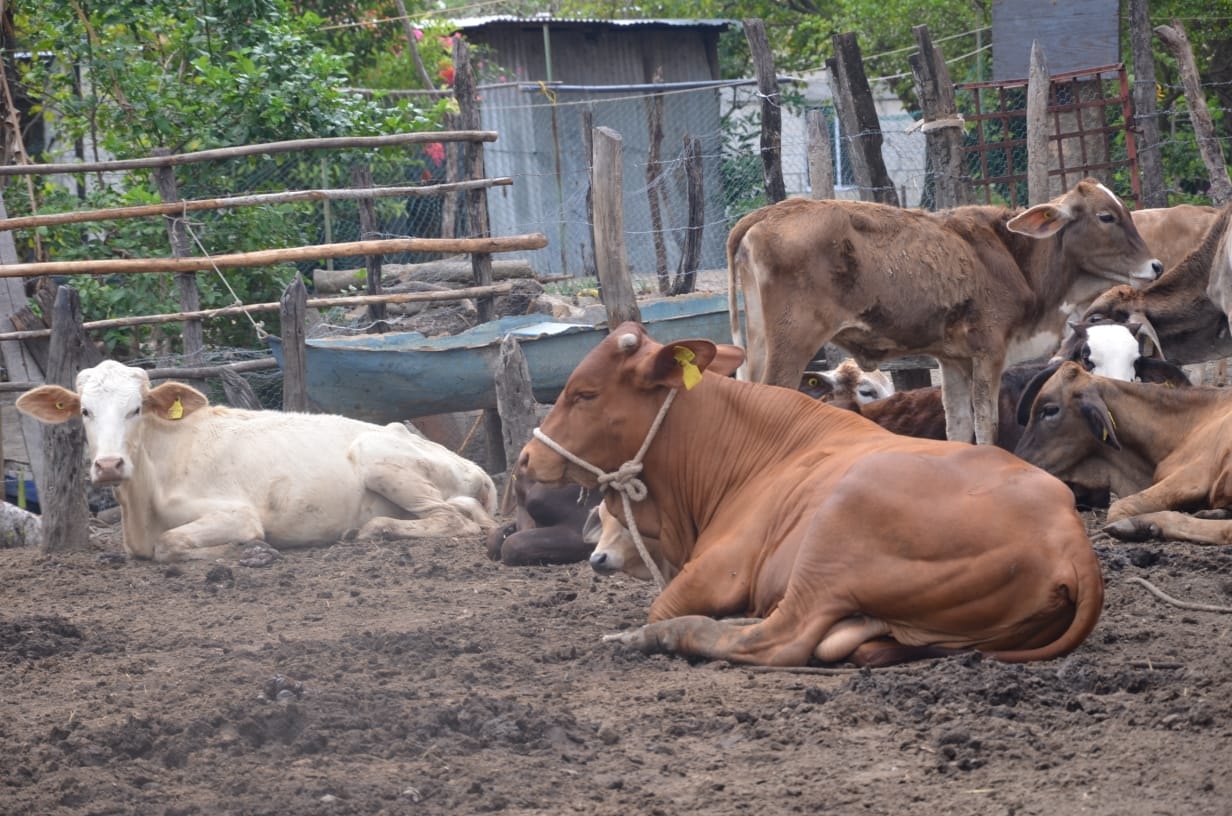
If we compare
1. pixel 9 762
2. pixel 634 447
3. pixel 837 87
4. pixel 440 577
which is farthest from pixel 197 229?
pixel 9 762

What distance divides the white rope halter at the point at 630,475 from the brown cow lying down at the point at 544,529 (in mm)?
1810

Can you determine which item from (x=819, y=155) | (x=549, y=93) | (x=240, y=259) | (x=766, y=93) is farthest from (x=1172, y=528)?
(x=549, y=93)

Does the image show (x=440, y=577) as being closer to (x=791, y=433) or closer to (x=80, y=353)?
(x=791, y=433)

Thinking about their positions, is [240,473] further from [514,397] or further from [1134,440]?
[1134,440]

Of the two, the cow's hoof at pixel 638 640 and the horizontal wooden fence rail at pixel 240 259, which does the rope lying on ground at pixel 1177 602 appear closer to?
the cow's hoof at pixel 638 640

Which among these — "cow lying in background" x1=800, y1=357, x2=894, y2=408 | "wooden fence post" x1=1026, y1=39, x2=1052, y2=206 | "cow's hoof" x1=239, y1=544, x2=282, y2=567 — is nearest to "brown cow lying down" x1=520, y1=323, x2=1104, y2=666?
"cow's hoof" x1=239, y1=544, x2=282, y2=567

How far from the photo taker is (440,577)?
758 cm

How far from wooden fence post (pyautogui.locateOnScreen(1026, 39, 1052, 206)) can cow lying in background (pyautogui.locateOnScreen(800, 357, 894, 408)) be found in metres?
2.20

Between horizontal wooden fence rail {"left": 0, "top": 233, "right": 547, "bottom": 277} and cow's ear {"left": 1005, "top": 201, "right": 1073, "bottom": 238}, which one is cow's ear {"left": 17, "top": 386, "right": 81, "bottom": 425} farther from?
cow's ear {"left": 1005, "top": 201, "right": 1073, "bottom": 238}

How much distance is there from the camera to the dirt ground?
145 inches

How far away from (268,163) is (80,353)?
539 cm

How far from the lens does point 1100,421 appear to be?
7906mm

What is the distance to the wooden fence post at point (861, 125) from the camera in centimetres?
1172

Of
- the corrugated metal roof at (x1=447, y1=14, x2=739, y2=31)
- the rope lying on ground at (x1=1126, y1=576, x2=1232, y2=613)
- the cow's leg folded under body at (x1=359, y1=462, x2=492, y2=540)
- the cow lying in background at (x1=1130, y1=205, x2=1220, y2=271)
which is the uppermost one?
the corrugated metal roof at (x1=447, y1=14, x2=739, y2=31)
